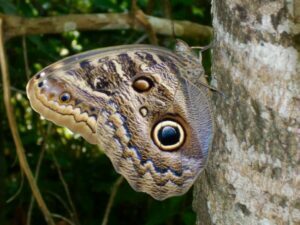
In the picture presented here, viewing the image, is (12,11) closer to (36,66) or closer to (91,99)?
(36,66)

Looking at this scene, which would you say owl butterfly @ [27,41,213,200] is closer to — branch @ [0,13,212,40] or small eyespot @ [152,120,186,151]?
small eyespot @ [152,120,186,151]

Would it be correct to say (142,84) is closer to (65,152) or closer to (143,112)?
(143,112)

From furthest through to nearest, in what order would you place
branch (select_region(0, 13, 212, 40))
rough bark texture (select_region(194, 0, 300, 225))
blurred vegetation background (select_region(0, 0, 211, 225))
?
blurred vegetation background (select_region(0, 0, 211, 225))
branch (select_region(0, 13, 212, 40))
rough bark texture (select_region(194, 0, 300, 225))

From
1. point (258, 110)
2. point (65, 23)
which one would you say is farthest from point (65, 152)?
point (258, 110)

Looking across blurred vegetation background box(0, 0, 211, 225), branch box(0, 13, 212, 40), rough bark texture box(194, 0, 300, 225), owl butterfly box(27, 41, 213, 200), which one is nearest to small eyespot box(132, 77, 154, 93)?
owl butterfly box(27, 41, 213, 200)

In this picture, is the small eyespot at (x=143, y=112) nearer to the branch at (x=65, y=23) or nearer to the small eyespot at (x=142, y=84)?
the small eyespot at (x=142, y=84)
